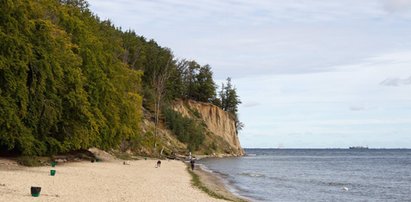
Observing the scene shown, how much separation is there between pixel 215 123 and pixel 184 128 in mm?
24747

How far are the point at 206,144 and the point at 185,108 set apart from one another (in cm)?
927

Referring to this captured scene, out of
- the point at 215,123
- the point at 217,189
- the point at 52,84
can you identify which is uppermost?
the point at 215,123

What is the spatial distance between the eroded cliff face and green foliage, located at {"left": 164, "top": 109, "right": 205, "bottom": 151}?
7.81 metres

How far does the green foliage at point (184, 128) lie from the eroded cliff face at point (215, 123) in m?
7.81

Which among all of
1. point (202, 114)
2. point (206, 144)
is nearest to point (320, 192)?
point (206, 144)

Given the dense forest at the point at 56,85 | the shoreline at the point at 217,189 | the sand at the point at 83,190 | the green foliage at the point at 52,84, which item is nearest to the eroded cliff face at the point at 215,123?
the dense forest at the point at 56,85

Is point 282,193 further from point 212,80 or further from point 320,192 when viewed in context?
point 212,80

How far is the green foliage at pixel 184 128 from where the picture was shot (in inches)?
3747

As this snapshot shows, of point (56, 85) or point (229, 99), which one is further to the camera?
point (229, 99)

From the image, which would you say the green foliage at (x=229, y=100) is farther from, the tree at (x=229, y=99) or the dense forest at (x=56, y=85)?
the dense forest at (x=56, y=85)

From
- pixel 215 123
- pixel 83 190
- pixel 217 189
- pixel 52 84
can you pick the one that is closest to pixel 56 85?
pixel 52 84

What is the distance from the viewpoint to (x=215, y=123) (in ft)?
397

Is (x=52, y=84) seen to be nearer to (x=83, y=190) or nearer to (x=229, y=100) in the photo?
(x=83, y=190)

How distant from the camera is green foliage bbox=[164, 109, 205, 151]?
95.2 meters
